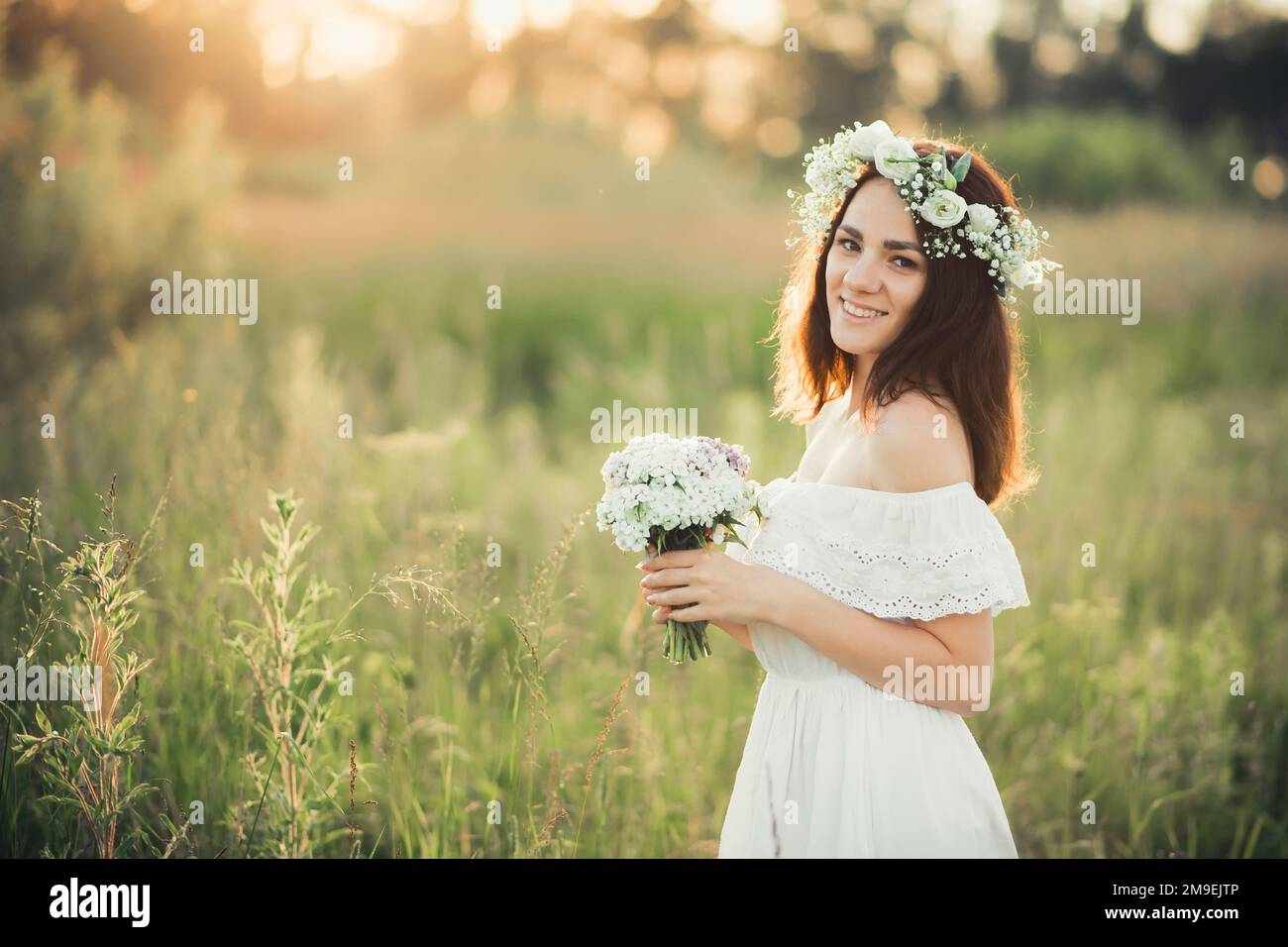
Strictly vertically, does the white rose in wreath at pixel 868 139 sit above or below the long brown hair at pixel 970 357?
above

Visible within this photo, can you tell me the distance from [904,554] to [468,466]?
365 cm

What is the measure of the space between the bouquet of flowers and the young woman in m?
0.07

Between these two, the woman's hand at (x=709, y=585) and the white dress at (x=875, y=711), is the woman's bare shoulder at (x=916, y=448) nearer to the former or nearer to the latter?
the white dress at (x=875, y=711)

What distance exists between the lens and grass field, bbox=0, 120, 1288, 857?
2.77 meters

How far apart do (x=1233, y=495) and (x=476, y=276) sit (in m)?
6.76

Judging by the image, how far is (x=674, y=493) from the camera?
6.98 feet

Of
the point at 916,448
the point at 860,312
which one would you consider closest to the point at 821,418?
the point at 860,312

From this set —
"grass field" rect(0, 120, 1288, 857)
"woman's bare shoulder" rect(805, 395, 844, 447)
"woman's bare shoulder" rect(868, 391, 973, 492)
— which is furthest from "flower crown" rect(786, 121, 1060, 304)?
"grass field" rect(0, 120, 1288, 857)

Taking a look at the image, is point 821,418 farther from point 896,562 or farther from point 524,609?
point 524,609

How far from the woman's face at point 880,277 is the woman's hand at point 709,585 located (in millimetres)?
572

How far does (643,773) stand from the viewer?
3137 millimetres

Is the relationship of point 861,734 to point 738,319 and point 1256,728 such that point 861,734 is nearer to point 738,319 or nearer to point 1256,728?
point 1256,728

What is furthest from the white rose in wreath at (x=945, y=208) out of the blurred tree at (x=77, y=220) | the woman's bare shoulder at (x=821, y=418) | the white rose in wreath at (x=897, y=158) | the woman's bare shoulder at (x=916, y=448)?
the blurred tree at (x=77, y=220)

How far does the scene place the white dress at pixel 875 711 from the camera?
213cm
